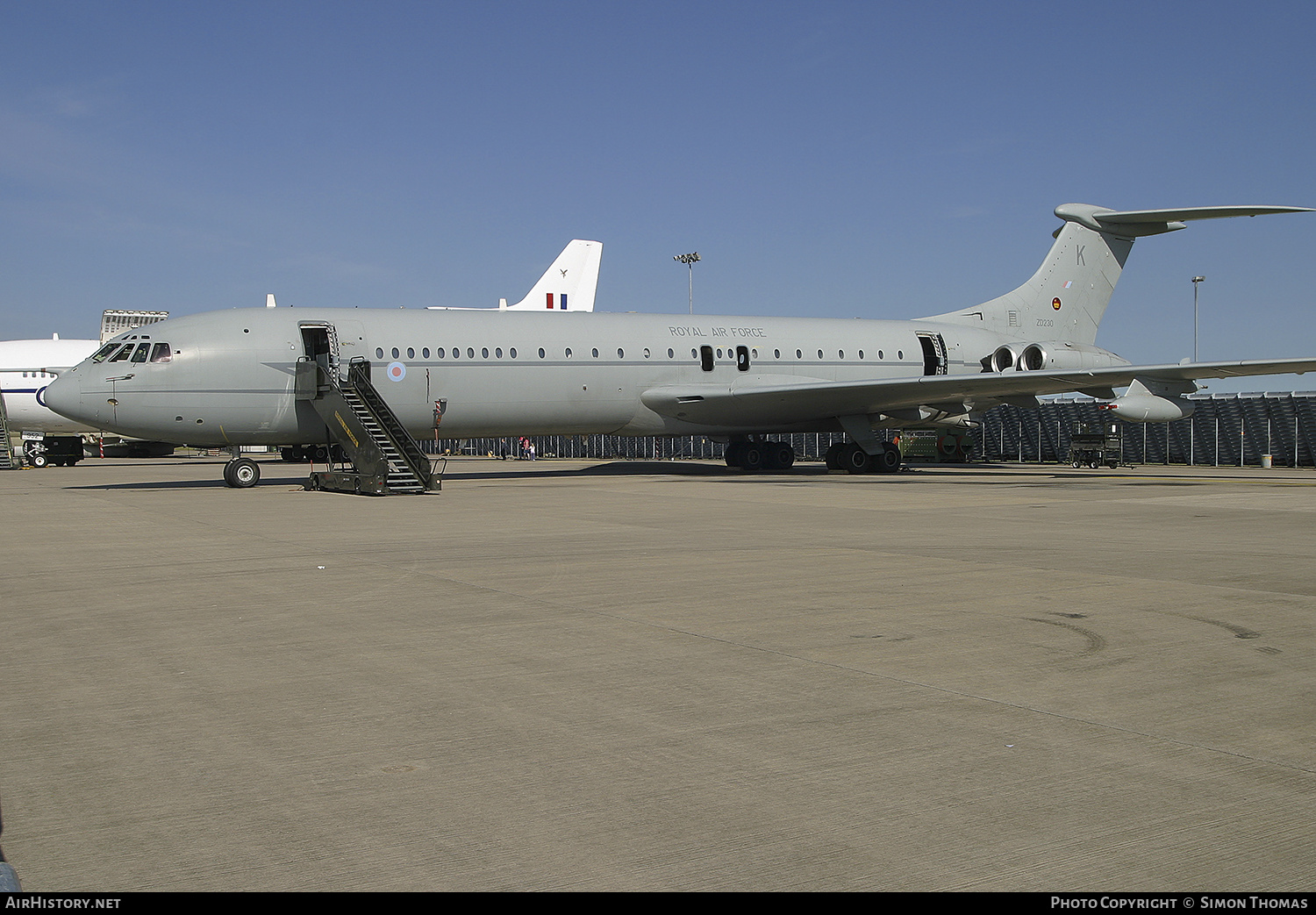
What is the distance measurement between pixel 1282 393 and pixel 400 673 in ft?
123

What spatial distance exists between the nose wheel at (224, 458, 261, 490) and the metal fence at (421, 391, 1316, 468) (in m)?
5.80

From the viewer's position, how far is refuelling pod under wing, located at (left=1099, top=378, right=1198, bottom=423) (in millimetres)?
24297

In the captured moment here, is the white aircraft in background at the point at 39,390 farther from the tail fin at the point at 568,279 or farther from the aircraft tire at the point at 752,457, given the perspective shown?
the aircraft tire at the point at 752,457

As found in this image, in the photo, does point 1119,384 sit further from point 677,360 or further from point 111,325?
point 111,325

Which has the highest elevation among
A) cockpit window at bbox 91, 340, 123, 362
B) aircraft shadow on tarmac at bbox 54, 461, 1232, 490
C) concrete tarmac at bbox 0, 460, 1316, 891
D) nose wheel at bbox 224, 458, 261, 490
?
cockpit window at bbox 91, 340, 123, 362

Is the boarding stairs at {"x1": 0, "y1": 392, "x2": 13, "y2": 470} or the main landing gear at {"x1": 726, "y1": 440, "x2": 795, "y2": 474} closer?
the main landing gear at {"x1": 726, "y1": 440, "x2": 795, "y2": 474}

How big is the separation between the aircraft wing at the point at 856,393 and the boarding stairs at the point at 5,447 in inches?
1044

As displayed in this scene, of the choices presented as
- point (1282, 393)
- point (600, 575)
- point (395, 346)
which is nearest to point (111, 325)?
point (395, 346)

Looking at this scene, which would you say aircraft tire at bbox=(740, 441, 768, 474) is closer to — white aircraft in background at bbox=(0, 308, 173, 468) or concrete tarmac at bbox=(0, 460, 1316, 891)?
concrete tarmac at bbox=(0, 460, 1316, 891)

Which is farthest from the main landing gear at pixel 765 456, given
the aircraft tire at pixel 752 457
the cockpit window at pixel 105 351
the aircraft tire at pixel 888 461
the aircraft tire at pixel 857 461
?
the cockpit window at pixel 105 351

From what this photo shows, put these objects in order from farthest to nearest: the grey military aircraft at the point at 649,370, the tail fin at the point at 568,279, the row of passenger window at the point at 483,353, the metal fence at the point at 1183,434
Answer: the tail fin at the point at 568,279
the metal fence at the point at 1183,434
the row of passenger window at the point at 483,353
the grey military aircraft at the point at 649,370

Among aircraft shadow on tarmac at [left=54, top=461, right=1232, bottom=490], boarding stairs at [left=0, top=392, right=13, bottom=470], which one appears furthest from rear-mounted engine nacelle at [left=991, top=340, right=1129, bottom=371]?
boarding stairs at [left=0, top=392, right=13, bottom=470]

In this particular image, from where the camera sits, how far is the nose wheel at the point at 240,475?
79.5 ft

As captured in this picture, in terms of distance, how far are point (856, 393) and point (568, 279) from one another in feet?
102
